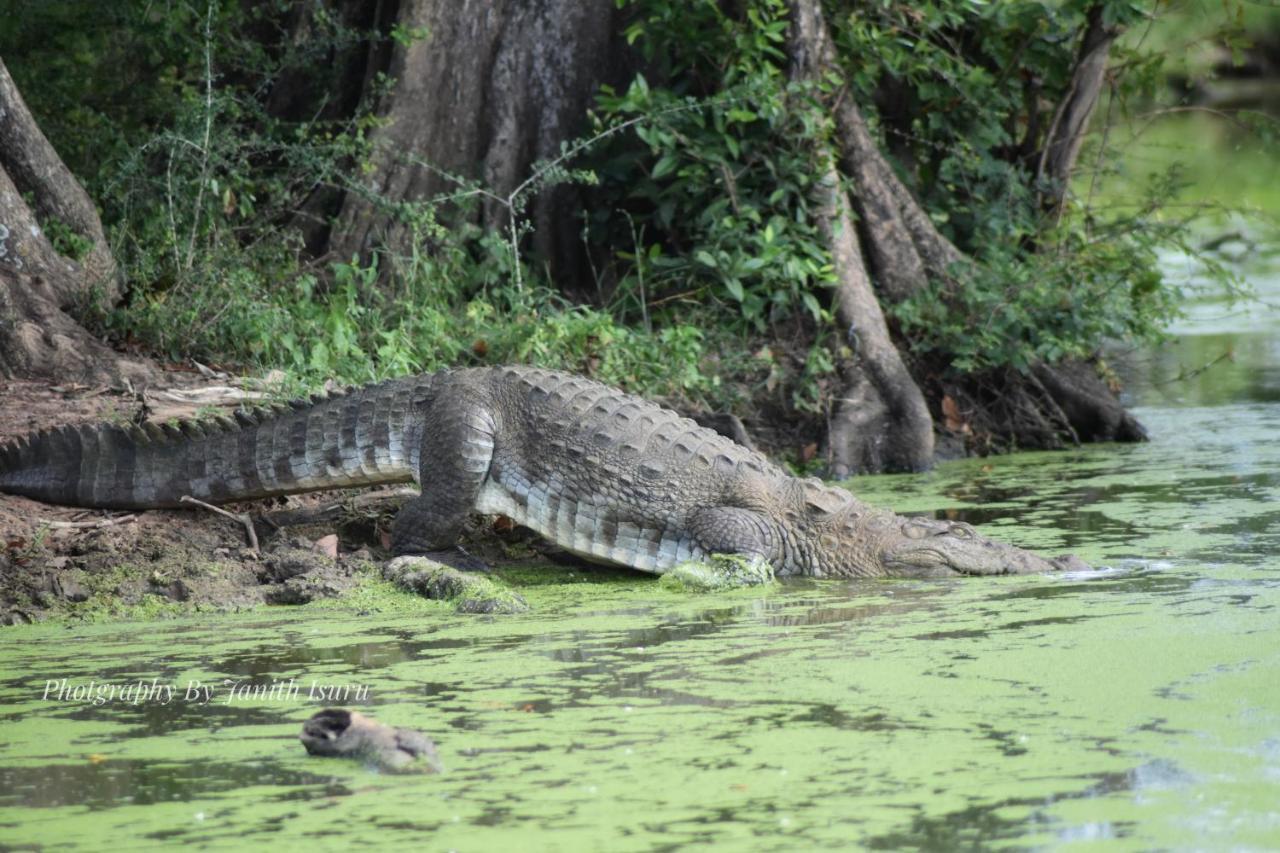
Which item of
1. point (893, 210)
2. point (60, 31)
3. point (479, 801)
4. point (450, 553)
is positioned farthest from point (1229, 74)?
point (479, 801)

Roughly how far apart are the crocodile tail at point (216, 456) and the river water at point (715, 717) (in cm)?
89

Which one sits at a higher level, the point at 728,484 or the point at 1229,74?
the point at 1229,74

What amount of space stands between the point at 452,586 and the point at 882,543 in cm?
169

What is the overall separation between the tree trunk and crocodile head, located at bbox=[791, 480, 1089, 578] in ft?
13.6

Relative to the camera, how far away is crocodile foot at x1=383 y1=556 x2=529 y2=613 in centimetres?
543

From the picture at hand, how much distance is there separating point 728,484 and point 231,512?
78.2 inches

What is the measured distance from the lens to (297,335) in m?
8.14

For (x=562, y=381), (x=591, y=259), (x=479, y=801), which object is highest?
(x=591, y=259)

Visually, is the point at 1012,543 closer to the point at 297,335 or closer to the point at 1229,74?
the point at 297,335

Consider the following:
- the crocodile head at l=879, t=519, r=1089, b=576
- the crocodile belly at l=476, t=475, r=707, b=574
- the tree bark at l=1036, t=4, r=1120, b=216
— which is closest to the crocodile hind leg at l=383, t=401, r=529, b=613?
the crocodile belly at l=476, t=475, r=707, b=574

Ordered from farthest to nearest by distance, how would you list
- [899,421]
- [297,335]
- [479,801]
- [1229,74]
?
[1229,74] < [899,421] < [297,335] < [479,801]

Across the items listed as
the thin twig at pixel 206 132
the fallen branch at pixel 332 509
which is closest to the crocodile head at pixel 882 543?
the fallen branch at pixel 332 509

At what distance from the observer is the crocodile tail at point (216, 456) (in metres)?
6.31

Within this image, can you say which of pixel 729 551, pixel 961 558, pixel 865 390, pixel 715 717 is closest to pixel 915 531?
pixel 961 558
